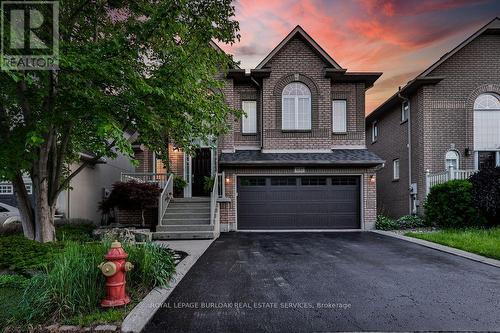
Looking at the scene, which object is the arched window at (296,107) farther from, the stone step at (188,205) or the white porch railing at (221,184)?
the stone step at (188,205)

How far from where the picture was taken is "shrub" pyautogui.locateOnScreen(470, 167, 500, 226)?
11.1 metres

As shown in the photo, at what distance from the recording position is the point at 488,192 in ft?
36.9

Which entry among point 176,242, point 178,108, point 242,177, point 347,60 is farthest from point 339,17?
point 176,242

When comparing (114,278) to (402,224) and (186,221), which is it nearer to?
(186,221)

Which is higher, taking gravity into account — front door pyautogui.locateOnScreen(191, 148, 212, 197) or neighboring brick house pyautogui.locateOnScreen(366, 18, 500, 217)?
neighboring brick house pyautogui.locateOnScreen(366, 18, 500, 217)

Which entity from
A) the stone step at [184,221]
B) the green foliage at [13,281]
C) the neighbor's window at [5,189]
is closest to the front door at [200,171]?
the stone step at [184,221]

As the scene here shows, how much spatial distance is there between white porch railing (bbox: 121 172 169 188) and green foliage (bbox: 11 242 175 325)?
8650mm

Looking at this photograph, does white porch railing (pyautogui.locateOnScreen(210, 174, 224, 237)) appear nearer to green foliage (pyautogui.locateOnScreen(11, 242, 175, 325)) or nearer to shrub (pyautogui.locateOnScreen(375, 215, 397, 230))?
green foliage (pyautogui.locateOnScreen(11, 242, 175, 325))

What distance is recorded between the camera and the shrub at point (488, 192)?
36.6ft

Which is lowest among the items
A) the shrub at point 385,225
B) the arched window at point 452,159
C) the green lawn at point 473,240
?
the shrub at point 385,225

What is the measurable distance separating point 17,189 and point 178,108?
4.34 m

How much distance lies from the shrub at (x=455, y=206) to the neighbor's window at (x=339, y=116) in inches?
184

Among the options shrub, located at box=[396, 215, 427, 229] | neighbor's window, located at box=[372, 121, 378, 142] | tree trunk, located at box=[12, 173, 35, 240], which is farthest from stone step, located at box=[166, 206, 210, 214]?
neighbor's window, located at box=[372, 121, 378, 142]

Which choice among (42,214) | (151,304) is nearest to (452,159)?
(151,304)
